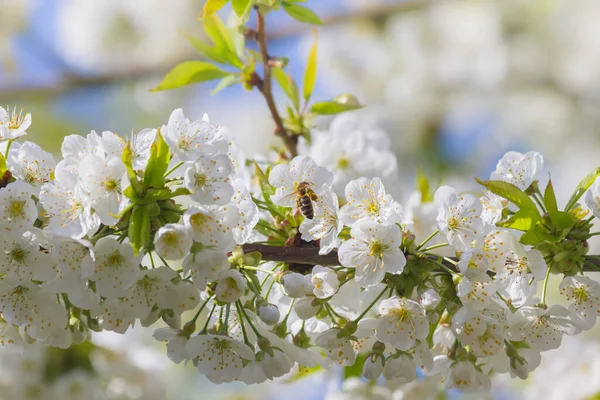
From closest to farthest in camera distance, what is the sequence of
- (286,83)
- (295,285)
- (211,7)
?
(295,285) < (211,7) < (286,83)

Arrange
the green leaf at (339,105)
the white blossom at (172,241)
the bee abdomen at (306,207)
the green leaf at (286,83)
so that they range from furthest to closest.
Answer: the green leaf at (286,83) → the green leaf at (339,105) → the bee abdomen at (306,207) → the white blossom at (172,241)

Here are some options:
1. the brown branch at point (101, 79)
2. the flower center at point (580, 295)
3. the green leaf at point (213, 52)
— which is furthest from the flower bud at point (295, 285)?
the brown branch at point (101, 79)

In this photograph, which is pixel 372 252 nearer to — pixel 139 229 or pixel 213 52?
pixel 139 229

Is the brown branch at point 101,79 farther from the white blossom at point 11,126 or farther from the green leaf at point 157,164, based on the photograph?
the green leaf at point 157,164

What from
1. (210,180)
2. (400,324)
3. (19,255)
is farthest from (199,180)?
(400,324)

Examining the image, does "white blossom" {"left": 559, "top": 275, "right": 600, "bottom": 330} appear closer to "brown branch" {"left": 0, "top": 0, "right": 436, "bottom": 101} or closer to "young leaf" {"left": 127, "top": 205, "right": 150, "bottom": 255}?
"young leaf" {"left": 127, "top": 205, "right": 150, "bottom": 255}

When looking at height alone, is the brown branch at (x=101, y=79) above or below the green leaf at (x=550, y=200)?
above

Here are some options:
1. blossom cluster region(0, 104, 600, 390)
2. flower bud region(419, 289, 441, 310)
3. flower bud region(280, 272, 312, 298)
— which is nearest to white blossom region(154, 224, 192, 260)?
blossom cluster region(0, 104, 600, 390)
